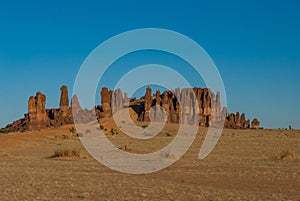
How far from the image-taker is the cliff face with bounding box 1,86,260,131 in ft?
370

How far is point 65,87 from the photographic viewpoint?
393 feet

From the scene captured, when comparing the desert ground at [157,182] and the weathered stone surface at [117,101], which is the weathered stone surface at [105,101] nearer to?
the weathered stone surface at [117,101]

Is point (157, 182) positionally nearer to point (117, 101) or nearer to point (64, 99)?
point (64, 99)

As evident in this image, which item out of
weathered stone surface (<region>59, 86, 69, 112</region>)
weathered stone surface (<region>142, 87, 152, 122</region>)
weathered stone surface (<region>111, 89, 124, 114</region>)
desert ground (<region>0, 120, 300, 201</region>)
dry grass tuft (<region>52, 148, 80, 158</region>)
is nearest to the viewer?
desert ground (<region>0, 120, 300, 201</region>)

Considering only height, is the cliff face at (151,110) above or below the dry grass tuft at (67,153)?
above

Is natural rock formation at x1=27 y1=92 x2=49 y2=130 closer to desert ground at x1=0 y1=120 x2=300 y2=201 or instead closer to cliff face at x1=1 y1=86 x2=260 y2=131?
cliff face at x1=1 y1=86 x2=260 y2=131

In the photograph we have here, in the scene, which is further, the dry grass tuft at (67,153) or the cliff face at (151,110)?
the cliff face at (151,110)

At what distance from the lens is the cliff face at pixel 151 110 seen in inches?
4444

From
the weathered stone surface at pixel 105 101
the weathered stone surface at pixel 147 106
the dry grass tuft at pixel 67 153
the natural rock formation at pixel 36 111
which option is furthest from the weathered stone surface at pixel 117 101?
the dry grass tuft at pixel 67 153

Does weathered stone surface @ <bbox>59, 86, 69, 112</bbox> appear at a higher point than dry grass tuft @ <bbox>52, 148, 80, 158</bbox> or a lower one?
higher

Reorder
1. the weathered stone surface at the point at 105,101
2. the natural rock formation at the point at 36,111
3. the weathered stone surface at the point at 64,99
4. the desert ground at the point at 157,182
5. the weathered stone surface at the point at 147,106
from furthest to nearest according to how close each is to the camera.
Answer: the weathered stone surface at the point at 105,101
the weathered stone surface at the point at 64,99
the weathered stone surface at the point at 147,106
the natural rock formation at the point at 36,111
the desert ground at the point at 157,182

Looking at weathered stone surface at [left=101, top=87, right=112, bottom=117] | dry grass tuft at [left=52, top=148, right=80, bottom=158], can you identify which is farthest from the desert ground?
weathered stone surface at [left=101, top=87, right=112, bottom=117]

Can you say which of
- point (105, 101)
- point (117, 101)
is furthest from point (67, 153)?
point (117, 101)

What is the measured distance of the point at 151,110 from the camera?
4700 inches
